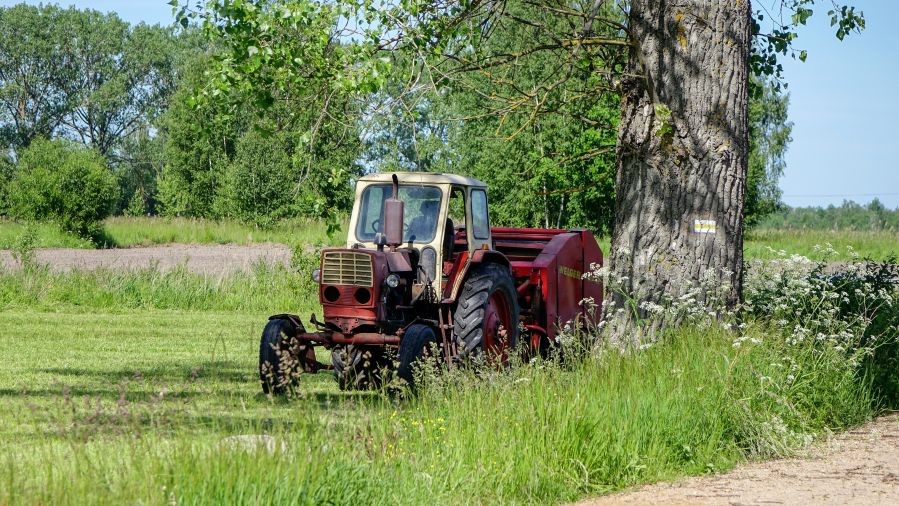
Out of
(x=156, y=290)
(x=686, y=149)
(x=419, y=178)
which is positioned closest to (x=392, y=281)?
(x=419, y=178)

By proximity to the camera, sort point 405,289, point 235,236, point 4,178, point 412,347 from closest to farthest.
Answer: point 412,347, point 405,289, point 235,236, point 4,178

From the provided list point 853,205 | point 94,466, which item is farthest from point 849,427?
point 853,205

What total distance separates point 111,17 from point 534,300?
74224 millimetres

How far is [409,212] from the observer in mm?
11250

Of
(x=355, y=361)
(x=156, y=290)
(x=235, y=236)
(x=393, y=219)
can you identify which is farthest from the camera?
(x=235, y=236)

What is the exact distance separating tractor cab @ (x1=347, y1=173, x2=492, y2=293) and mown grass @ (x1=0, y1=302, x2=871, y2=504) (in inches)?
Result: 75.6

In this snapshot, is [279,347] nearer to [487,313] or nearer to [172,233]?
[487,313]

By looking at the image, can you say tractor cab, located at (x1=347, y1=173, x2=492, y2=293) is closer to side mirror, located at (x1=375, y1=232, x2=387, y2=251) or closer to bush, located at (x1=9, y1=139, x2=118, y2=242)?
side mirror, located at (x1=375, y1=232, x2=387, y2=251)

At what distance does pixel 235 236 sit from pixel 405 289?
31451mm

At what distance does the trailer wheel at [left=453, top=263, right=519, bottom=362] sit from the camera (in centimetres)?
1051

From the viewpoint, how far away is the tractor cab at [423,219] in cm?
1101

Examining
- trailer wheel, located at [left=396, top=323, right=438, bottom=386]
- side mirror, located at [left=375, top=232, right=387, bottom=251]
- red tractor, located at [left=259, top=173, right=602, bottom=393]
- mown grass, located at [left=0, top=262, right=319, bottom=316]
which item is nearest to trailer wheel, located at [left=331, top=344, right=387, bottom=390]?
red tractor, located at [left=259, top=173, right=602, bottom=393]

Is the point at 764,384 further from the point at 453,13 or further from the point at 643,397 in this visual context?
the point at 453,13

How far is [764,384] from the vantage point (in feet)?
26.4
